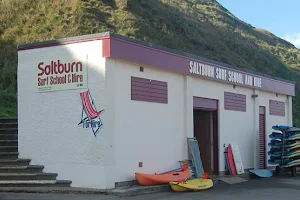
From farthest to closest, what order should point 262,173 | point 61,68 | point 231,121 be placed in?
1. point 262,173
2. point 231,121
3. point 61,68

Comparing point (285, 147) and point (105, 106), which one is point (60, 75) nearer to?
point (105, 106)

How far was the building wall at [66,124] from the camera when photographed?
45.0 feet

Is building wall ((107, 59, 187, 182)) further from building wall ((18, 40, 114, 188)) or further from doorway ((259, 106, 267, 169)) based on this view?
doorway ((259, 106, 267, 169))

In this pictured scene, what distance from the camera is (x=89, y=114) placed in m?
14.0

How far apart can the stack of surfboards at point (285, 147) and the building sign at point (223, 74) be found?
7.80ft

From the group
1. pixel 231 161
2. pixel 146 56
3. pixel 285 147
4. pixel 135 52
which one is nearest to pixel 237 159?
pixel 231 161

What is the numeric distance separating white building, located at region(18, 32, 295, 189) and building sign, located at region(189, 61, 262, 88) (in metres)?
0.08

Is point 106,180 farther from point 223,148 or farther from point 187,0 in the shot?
point 187,0

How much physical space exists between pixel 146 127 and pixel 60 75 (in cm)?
307

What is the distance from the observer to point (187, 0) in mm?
69312

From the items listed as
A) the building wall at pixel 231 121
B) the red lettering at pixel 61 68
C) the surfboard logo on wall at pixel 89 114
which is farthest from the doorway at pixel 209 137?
the red lettering at pixel 61 68

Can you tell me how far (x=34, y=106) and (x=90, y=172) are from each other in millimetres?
2904

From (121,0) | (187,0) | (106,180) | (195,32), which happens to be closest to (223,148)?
(106,180)

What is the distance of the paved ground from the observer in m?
12.6
